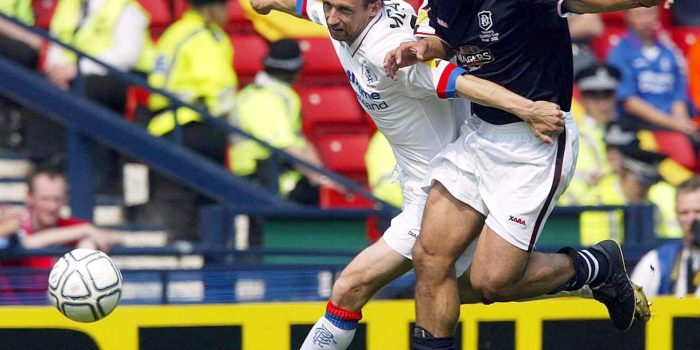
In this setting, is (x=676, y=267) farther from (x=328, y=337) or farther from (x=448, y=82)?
(x=448, y=82)

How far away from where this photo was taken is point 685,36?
39.3ft

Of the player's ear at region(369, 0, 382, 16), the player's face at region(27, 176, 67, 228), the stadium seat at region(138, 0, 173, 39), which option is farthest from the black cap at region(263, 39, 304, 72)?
the player's ear at region(369, 0, 382, 16)

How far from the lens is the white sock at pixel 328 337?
7266 millimetres

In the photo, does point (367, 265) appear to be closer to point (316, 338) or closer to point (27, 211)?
point (316, 338)

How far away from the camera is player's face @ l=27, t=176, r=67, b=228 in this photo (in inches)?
349

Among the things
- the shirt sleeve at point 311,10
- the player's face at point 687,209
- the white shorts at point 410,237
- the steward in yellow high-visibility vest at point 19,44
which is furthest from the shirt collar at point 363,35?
the steward in yellow high-visibility vest at point 19,44

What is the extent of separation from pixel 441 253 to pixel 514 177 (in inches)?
17.8

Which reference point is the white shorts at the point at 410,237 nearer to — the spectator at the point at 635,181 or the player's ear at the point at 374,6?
the player's ear at the point at 374,6

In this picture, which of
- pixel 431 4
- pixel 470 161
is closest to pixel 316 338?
pixel 470 161

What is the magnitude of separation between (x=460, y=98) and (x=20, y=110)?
155 inches

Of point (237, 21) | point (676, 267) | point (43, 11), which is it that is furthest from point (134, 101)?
point (676, 267)

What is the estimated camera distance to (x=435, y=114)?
23.6 feet

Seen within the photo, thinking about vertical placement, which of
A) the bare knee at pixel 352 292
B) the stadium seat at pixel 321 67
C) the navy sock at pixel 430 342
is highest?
the stadium seat at pixel 321 67

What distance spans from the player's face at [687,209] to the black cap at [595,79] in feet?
5.49
